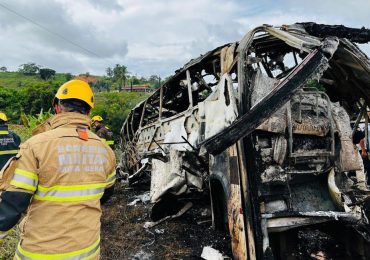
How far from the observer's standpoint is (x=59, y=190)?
1735mm

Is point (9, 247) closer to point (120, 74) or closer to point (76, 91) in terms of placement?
point (76, 91)

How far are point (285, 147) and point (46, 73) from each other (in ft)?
274

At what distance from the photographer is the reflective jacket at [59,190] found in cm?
167

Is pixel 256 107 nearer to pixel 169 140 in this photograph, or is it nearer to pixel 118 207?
pixel 169 140

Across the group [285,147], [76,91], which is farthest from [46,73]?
[76,91]

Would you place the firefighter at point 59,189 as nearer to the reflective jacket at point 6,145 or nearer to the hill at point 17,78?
the reflective jacket at point 6,145

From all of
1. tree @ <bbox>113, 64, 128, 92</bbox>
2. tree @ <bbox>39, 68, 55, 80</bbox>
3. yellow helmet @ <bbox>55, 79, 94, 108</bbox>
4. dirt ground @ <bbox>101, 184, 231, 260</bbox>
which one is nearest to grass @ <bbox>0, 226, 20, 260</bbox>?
dirt ground @ <bbox>101, 184, 231, 260</bbox>

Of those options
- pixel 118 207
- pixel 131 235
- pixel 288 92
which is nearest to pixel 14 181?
pixel 288 92

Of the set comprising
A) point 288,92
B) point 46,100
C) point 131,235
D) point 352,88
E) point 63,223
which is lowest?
point 131,235

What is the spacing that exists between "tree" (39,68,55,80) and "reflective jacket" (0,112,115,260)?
8367cm

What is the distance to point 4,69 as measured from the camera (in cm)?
9519

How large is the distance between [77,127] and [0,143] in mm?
3731

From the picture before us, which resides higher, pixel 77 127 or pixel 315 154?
pixel 77 127

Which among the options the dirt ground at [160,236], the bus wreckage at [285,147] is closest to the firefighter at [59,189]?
the bus wreckage at [285,147]
